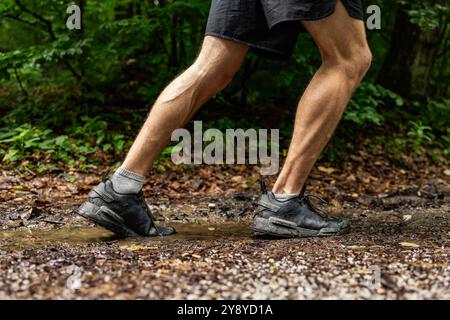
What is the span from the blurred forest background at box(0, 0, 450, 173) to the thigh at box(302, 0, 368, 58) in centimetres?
232

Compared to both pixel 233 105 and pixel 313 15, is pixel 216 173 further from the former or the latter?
pixel 313 15

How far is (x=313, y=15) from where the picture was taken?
234 centimetres

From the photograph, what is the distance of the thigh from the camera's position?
94.2 inches

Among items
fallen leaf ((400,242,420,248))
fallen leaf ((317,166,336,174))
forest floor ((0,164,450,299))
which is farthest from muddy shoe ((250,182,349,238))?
fallen leaf ((317,166,336,174))

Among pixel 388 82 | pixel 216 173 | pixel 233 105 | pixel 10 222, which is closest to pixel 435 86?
pixel 388 82

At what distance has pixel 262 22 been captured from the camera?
2531mm

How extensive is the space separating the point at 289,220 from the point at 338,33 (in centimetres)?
94

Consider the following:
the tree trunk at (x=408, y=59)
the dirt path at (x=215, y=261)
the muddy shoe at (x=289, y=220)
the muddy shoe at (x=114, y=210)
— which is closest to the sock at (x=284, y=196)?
the muddy shoe at (x=289, y=220)

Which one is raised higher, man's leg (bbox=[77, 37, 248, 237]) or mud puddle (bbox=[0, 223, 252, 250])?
man's leg (bbox=[77, 37, 248, 237])

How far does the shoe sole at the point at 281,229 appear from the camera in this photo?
263 centimetres

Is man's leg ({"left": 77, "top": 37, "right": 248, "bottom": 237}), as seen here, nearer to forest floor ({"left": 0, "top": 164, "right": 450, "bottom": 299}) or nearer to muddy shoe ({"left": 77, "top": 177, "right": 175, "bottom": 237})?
muddy shoe ({"left": 77, "top": 177, "right": 175, "bottom": 237})

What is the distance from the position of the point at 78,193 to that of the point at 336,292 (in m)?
2.59

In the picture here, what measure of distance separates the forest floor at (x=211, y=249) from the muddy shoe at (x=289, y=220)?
0.36ft

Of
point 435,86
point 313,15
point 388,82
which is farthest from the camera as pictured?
point 435,86
